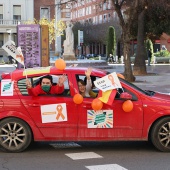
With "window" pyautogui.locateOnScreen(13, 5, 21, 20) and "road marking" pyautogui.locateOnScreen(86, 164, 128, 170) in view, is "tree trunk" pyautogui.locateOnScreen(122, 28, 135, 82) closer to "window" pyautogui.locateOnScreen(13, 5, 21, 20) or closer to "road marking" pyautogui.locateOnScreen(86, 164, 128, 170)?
"road marking" pyautogui.locateOnScreen(86, 164, 128, 170)

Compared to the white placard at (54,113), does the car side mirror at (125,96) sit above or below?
above

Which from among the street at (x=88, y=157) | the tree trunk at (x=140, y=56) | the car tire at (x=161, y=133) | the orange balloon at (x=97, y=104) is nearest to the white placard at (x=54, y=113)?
the orange balloon at (x=97, y=104)

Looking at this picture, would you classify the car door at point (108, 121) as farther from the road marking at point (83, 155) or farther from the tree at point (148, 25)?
the tree at point (148, 25)

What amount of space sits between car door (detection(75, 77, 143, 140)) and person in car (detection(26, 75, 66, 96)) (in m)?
0.52

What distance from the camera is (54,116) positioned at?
7602 millimetres

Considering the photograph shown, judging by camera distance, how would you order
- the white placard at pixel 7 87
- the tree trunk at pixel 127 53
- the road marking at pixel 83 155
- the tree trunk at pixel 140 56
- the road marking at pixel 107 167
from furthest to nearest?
the tree trunk at pixel 140 56
the tree trunk at pixel 127 53
the white placard at pixel 7 87
the road marking at pixel 83 155
the road marking at pixel 107 167

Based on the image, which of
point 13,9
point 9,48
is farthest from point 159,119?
point 13,9

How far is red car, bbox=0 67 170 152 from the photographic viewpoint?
7574 millimetres

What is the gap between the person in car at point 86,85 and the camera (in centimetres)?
776

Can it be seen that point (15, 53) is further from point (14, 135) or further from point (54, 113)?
point (14, 135)

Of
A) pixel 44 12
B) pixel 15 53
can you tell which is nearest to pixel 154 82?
pixel 15 53

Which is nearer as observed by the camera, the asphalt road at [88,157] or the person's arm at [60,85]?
the asphalt road at [88,157]

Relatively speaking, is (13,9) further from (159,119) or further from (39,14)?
(159,119)

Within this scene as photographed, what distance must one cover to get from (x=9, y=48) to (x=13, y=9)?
4848 centimetres
